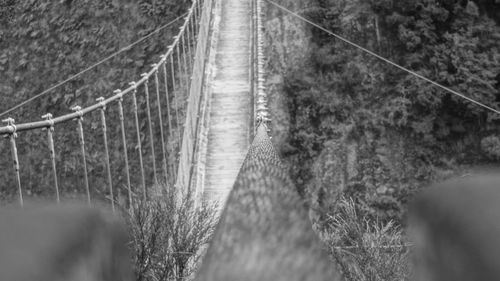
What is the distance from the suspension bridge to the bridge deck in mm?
13

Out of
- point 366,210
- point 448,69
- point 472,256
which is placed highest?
point 472,256

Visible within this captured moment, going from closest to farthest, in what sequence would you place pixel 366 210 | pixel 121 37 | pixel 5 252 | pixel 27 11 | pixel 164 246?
pixel 5 252
pixel 164 246
pixel 366 210
pixel 121 37
pixel 27 11

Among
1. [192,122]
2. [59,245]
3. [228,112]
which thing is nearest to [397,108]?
[228,112]

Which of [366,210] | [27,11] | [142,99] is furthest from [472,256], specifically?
[27,11]

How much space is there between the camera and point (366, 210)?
9945 mm

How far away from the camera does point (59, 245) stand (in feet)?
1.69

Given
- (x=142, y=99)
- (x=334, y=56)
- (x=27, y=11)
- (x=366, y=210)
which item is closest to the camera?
(x=366, y=210)

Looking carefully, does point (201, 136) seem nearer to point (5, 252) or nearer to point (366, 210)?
point (366, 210)

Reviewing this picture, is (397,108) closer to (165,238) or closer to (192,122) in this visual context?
(192,122)

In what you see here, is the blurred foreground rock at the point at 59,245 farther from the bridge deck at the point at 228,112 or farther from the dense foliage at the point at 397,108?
the dense foliage at the point at 397,108

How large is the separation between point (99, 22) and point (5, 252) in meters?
14.8

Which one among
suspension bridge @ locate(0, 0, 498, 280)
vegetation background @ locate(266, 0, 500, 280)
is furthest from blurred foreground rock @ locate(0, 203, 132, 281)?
vegetation background @ locate(266, 0, 500, 280)

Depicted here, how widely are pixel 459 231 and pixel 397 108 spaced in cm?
1043

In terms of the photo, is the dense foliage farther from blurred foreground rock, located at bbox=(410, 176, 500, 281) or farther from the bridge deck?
blurred foreground rock, located at bbox=(410, 176, 500, 281)
